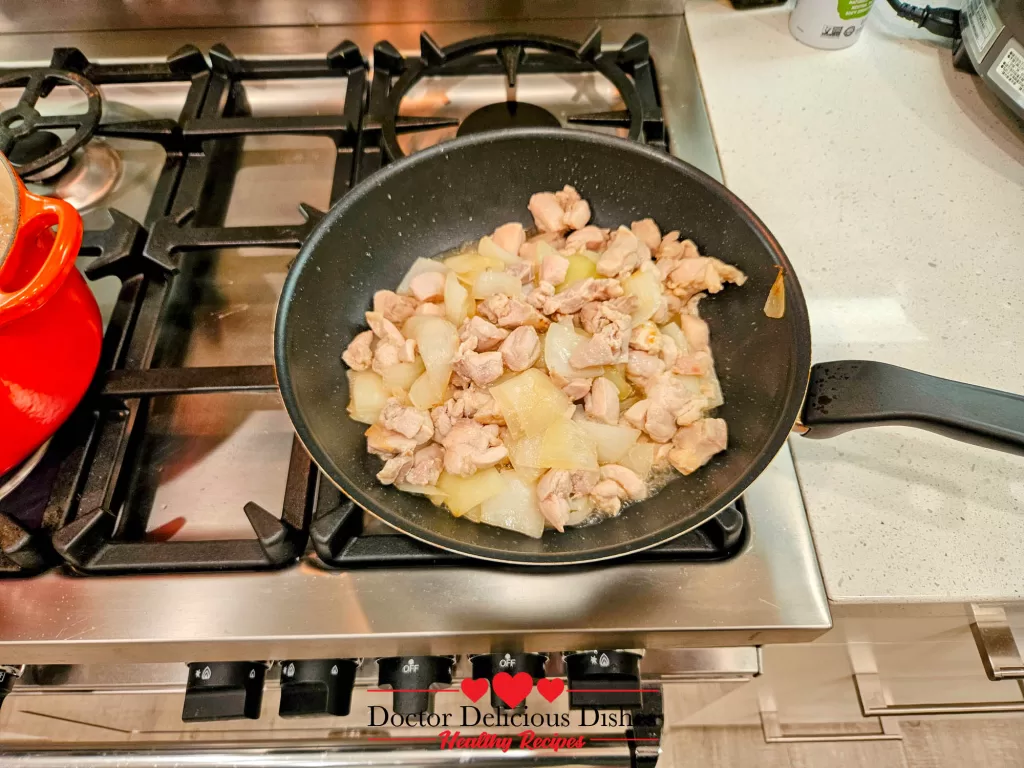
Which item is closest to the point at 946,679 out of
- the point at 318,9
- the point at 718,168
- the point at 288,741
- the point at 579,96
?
the point at 718,168

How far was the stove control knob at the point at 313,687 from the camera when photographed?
0.67 m

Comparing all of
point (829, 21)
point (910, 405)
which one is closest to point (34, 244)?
point (910, 405)

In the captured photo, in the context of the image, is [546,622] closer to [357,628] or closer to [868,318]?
[357,628]

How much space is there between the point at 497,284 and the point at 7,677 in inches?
28.5

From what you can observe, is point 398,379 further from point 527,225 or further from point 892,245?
point 892,245

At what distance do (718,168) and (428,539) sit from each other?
680 millimetres

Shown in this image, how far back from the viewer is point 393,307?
33.4 inches

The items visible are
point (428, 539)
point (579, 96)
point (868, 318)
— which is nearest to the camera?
point (428, 539)

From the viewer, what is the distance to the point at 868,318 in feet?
2.63

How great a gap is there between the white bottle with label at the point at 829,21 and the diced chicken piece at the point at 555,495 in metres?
0.86

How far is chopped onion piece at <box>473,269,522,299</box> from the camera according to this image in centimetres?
85

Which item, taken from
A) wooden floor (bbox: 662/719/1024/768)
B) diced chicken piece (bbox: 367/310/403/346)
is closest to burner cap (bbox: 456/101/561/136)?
diced chicken piece (bbox: 367/310/403/346)

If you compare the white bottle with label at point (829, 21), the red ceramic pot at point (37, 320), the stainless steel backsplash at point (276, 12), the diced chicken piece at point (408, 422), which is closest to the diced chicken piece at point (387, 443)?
the diced chicken piece at point (408, 422)

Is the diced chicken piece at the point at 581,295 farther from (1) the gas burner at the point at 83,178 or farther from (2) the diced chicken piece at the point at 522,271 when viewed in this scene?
(1) the gas burner at the point at 83,178
